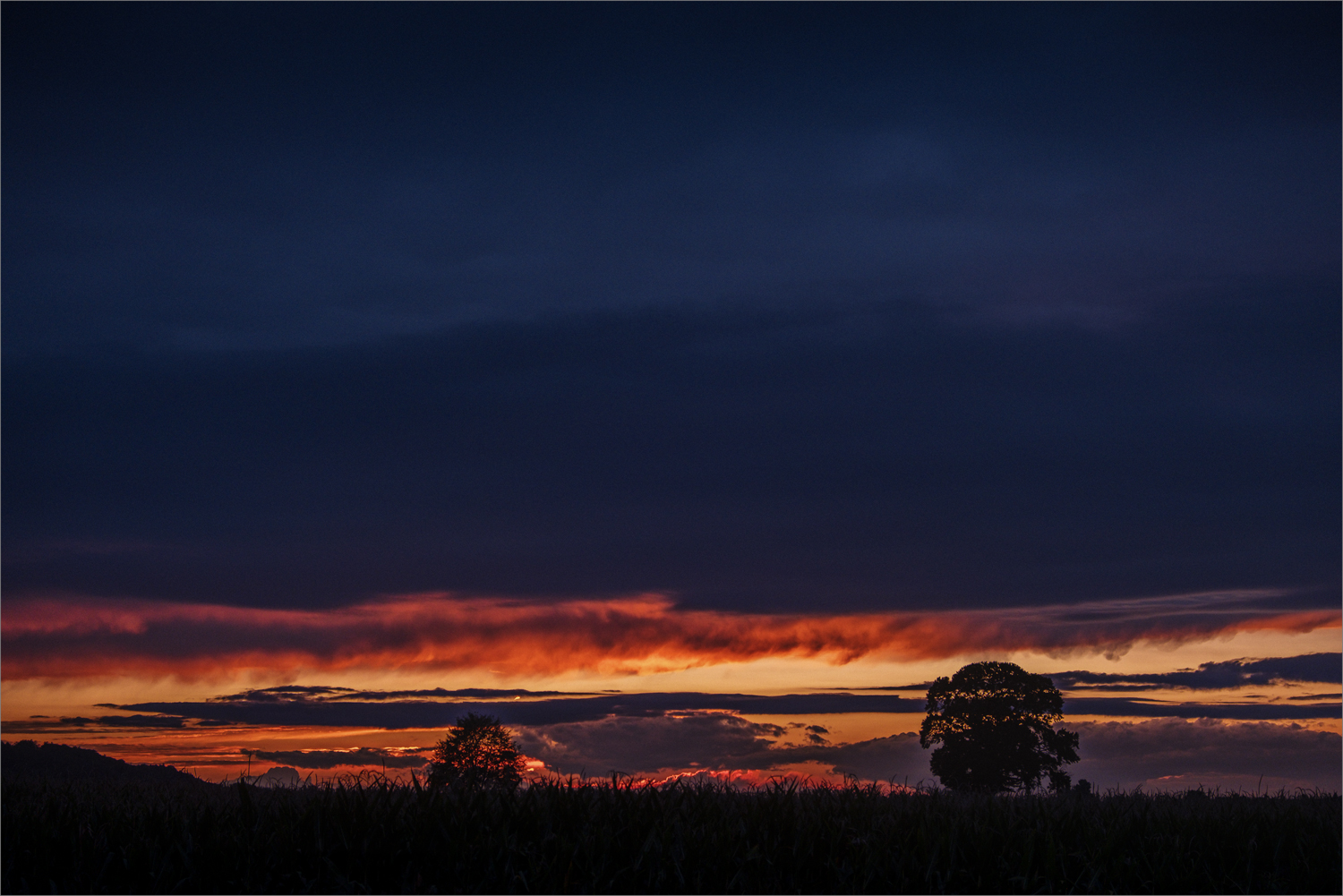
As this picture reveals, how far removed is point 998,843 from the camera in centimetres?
922

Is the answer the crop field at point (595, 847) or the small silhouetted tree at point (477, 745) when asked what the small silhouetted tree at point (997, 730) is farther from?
the crop field at point (595, 847)

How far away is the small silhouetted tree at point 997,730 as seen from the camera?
40.6 meters

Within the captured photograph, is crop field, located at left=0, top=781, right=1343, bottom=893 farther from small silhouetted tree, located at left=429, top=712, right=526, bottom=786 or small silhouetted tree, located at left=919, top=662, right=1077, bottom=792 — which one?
small silhouetted tree, located at left=919, top=662, right=1077, bottom=792

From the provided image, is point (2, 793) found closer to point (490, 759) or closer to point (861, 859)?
point (861, 859)

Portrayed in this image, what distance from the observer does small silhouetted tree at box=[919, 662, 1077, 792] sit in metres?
40.6

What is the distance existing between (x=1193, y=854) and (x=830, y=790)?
402 cm

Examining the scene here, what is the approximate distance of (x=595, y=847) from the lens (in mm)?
8062

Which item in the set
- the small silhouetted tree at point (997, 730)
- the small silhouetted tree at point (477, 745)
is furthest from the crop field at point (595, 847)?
the small silhouetted tree at point (997, 730)

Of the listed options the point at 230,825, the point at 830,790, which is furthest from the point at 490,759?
the point at 230,825

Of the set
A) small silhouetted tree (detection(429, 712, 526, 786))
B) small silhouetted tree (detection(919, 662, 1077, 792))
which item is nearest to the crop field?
small silhouetted tree (detection(429, 712, 526, 786))

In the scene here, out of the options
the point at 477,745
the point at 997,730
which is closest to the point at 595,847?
the point at 477,745

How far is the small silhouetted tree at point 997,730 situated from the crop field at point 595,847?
32074mm

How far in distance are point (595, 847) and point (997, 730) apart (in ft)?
122

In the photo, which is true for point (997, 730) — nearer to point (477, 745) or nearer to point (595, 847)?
point (477, 745)
